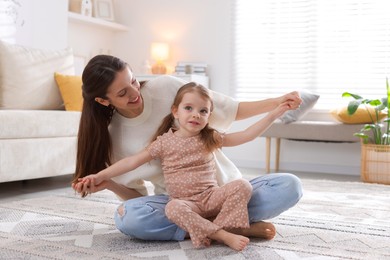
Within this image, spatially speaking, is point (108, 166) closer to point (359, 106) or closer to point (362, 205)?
Answer: point (362, 205)

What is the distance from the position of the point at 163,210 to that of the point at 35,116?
147 cm

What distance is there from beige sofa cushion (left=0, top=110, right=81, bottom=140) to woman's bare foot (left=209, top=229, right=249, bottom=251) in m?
1.57

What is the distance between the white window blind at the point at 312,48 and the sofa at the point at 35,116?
1.79 metres

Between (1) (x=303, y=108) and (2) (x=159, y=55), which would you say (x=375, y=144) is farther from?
(2) (x=159, y=55)

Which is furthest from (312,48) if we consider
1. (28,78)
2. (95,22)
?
(28,78)

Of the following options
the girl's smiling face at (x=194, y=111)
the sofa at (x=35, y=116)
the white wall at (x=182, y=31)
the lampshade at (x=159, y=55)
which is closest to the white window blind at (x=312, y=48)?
the white wall at (x=182, y=31)

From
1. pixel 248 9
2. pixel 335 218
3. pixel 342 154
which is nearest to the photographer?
pixel 335 218

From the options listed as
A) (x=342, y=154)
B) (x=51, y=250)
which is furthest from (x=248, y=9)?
(x=51, y=250)

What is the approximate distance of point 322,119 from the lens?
4.50 m

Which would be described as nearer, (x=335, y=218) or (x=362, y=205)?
(x=335, y=218)

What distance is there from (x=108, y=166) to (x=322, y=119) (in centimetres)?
300

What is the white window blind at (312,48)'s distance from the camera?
436 centimetres

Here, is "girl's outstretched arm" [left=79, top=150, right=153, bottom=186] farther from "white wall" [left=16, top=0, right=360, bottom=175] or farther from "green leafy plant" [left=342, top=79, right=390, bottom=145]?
"white wall" [left=16, top=0, right=360, bottom=175]

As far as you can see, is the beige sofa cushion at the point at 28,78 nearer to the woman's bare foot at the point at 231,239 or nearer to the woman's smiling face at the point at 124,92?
the woman's smiling face at the point at 124,92
